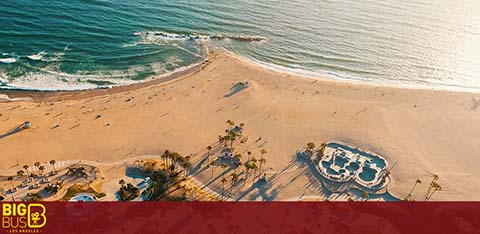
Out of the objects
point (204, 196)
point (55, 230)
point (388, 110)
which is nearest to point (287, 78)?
point (388, 110)

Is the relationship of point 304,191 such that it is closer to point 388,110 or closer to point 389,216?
point 389,216

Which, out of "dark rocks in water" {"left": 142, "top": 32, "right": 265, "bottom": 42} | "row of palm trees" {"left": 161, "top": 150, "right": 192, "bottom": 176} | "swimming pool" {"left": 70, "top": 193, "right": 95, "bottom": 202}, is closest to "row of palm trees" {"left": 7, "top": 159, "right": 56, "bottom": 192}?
"swimming pool" {"left": 70, "top": 193, "right": 95, "bottom": 202}

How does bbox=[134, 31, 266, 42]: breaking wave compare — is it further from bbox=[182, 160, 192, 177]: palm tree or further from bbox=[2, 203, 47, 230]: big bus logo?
bbox=[2, 203, 47, 230]: big bus logo

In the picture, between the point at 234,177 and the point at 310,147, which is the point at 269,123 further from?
the point at 234,177

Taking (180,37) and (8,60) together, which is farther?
(180,37)

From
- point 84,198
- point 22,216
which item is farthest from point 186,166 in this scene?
point 22,216
